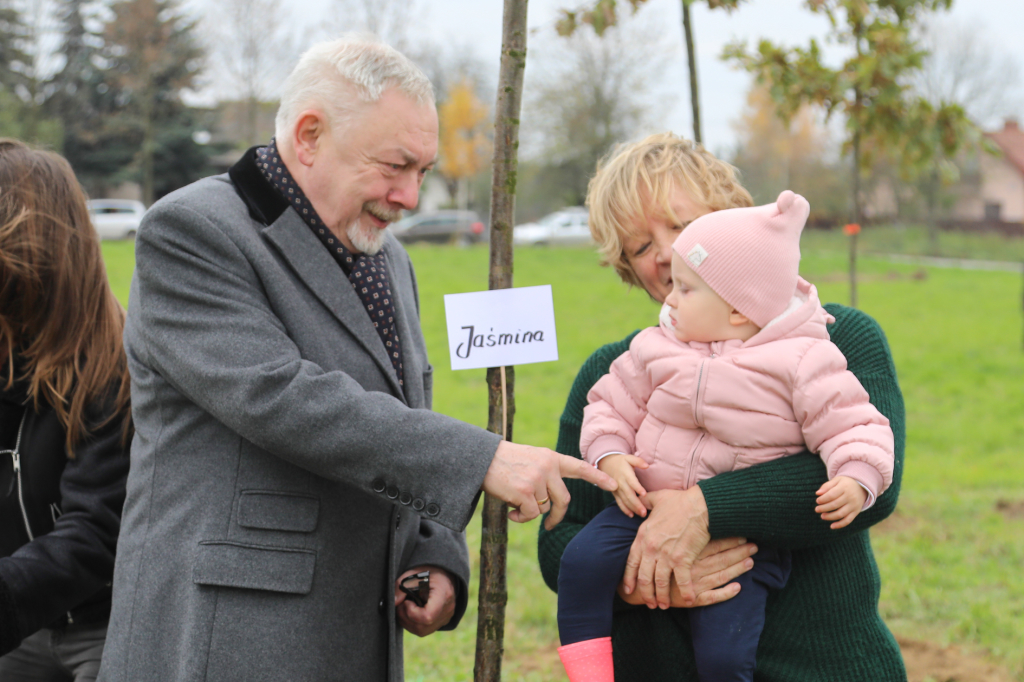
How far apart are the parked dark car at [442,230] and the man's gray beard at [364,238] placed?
26689mm

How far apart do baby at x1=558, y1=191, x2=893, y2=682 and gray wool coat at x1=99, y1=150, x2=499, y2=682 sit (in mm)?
312

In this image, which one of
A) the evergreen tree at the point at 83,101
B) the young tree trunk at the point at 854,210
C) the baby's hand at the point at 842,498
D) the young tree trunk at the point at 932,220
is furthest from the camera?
the young tree trunk at the point at 932,220

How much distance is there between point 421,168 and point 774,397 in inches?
38.8

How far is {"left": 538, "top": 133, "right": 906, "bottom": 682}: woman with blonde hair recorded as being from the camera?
5.73ft

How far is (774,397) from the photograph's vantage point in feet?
5.66

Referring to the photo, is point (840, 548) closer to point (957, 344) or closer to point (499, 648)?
point (499, 648)

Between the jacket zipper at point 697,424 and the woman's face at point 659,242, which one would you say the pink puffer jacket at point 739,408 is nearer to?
the jacket zipper at point 697,424

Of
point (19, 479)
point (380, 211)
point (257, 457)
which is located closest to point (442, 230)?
point (19, 479)

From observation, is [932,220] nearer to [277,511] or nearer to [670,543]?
[670,543]

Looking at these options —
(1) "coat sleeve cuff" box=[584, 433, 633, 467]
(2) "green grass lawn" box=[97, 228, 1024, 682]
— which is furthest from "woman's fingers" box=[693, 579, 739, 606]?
(2) "green grass lawn" box=[97, 228, 1024, 682]

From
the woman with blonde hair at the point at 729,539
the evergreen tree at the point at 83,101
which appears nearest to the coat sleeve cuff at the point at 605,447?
the woman with blonde hair at the point at 729,539

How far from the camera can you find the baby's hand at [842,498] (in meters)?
1.62

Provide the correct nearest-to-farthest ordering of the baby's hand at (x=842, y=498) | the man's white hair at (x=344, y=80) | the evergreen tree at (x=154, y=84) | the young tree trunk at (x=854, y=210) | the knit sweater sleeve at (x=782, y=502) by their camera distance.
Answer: the baby's hand at (x=842, y=498)
the knit sweater sleeve at (x=782, y=502)
the man's white hair at (x=344, y=80)
the young tree trunk at (x=854, y=210)
the evergreen tree at (x=154, y=84)

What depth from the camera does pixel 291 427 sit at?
1.72 meters
